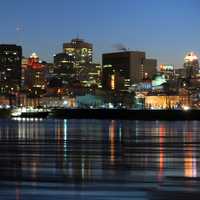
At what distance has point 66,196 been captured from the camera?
21.9m

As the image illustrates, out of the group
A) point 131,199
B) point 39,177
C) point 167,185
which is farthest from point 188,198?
point 39,177

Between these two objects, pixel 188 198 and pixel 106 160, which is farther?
pixel 106 160

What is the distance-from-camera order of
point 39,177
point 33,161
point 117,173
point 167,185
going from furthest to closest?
point 33,161 → point 117,173 → point 39,177 → point 167,185

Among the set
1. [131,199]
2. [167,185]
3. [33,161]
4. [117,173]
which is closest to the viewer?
[131,199]

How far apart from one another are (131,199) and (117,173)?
7925 millimetres

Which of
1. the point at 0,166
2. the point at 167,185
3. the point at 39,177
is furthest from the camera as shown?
the point at 0,166

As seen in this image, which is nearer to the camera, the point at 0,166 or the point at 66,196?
the point at 66,196

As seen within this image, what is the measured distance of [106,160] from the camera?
121 ft

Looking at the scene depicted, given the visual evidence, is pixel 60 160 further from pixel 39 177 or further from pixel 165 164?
pixel 39 177

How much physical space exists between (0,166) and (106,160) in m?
6.58

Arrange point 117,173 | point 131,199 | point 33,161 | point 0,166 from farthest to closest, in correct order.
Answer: point 33,161
point 0,166
point 117,173
point 131,199

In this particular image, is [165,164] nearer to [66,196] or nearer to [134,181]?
[134,181]

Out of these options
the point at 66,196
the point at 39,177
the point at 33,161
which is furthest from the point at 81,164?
the point at 66,196

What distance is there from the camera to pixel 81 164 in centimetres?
3388
